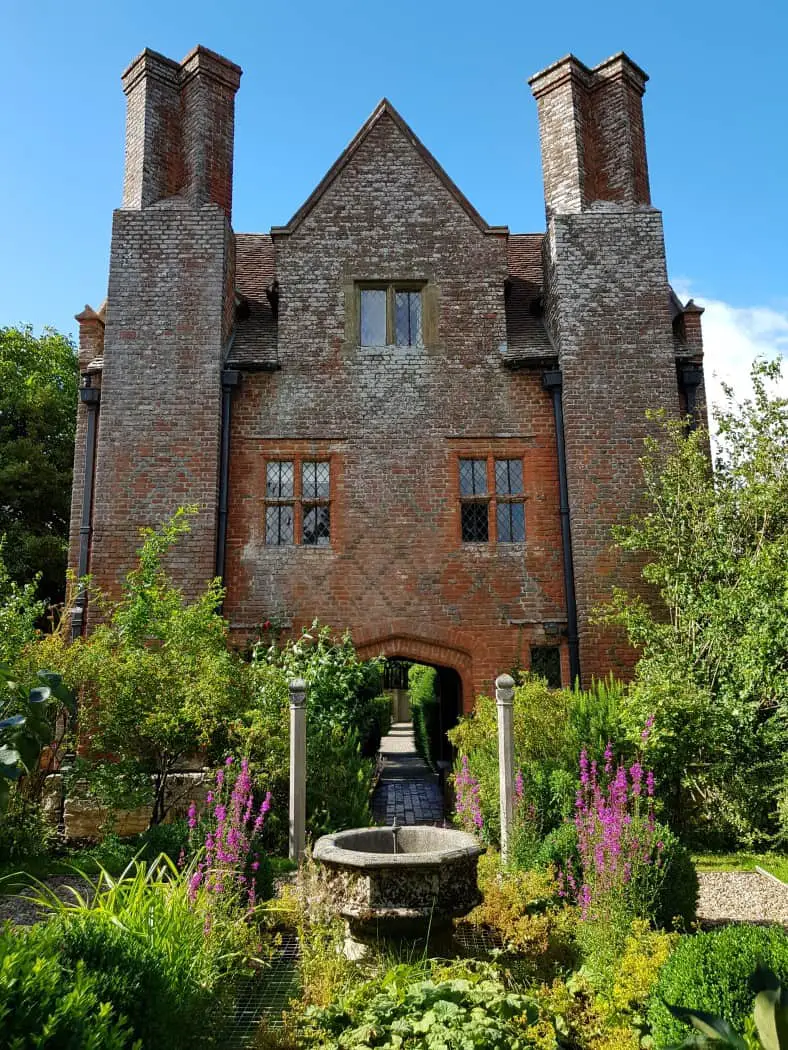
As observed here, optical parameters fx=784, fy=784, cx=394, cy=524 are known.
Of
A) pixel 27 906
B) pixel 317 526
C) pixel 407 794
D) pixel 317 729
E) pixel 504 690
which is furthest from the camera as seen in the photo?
pixel 407 794

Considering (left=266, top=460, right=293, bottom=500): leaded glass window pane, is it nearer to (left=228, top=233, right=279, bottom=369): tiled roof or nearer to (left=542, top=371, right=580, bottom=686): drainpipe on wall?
(left=228, top=233, right=279, bottom=369): tiled roof

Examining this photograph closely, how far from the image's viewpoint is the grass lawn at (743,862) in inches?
325

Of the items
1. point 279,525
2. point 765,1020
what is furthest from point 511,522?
point 765,1020

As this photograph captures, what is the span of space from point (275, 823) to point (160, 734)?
1.62m

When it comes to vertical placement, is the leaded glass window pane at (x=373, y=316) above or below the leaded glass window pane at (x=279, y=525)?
above

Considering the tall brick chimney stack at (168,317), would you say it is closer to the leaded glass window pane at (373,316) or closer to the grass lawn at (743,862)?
the leaded glass window pane at (373,316)

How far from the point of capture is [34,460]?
20594mm

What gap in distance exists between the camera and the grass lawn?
827 cm

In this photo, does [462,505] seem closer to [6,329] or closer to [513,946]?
[513,946]

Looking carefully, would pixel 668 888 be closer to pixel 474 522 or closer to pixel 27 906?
pixel 27 906

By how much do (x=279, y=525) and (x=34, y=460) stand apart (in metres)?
11.5

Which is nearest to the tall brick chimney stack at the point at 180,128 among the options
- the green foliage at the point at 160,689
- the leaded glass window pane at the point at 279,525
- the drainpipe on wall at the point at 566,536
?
the leaded glass window pane at the point at 279,525

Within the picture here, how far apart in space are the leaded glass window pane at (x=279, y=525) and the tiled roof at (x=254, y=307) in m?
2.28

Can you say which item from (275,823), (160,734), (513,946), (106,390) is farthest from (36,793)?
(513,946)
